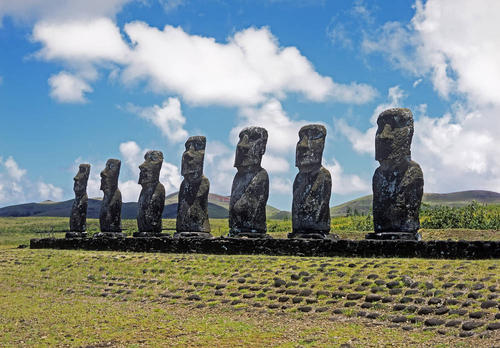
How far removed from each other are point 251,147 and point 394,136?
225 inches

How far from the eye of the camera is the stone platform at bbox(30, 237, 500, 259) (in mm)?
14474

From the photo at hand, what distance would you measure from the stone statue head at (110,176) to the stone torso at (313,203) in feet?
40.3

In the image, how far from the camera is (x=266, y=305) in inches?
542

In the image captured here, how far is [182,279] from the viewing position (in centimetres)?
1708

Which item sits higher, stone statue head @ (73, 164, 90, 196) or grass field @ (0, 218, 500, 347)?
stone statue head @ (73, 164, 90, 196)

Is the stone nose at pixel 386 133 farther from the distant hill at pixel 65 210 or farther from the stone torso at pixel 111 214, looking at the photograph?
the distant hill at pixel 65 210

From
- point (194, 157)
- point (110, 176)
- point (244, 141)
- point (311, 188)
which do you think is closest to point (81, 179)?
point (110, 176)

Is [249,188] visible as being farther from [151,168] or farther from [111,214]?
[111,214]

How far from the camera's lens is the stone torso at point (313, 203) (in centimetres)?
1905

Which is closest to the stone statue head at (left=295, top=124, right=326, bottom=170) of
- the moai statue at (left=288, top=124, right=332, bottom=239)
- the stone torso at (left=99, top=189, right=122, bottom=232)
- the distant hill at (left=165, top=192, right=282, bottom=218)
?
the moai statue at (left=288, top=124, right=332, bottom=239)

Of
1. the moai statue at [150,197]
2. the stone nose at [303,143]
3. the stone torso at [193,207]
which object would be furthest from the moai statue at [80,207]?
the stone nose at [303,143]

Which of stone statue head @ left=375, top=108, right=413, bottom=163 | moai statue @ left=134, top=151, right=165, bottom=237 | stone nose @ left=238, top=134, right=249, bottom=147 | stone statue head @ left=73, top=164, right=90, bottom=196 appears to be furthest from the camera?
stone statue head @ left=73, top=164, right=90, bottom=196

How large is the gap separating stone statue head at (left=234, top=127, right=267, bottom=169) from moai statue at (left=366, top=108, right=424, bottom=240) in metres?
4.90

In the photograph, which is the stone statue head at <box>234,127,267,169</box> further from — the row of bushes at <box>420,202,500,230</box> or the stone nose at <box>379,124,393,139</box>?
the row of bushes at <box>420,202,500,230</box>
